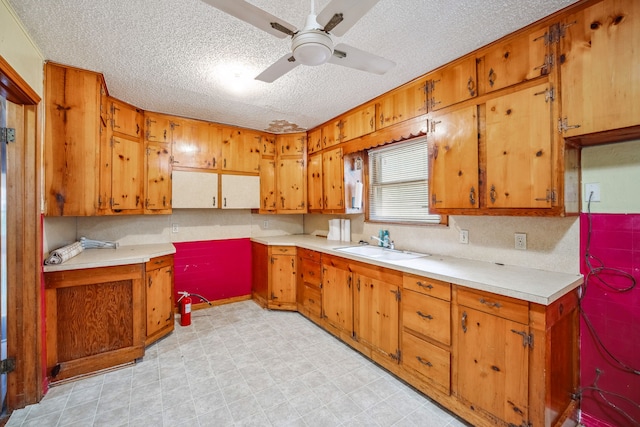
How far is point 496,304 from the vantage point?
1.61 metres

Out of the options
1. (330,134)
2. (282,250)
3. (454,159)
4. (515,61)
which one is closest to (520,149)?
(454,159)

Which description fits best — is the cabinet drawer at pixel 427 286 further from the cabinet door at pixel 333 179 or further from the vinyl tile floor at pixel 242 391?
the cabinet door at pixel 333 179

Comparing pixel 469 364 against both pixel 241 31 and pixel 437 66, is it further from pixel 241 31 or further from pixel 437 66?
pixel 241 31

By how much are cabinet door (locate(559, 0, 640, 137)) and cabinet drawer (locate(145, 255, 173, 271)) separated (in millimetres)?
3441

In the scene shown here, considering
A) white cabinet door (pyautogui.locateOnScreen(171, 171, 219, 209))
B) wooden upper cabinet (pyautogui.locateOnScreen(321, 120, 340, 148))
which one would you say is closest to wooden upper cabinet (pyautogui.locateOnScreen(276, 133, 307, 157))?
wooden upper cabinet (pyautogui.locateOnScreen(321, 120, 340, 148))

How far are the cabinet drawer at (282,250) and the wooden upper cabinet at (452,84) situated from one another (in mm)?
2329

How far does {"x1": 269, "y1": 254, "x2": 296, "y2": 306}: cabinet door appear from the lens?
3682 mm

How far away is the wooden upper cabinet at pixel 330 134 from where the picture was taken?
11.4 feet

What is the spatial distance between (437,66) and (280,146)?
250cm

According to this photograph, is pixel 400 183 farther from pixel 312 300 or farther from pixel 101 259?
pixel 101 259

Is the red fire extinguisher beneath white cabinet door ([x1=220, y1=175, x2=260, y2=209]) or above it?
beneath

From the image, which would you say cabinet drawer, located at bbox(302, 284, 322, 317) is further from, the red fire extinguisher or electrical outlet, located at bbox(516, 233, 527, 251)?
electrical outlet, located at bbox(516, 233, 527, 251)

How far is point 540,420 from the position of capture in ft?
4.75

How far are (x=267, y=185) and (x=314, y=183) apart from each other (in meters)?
0.73
